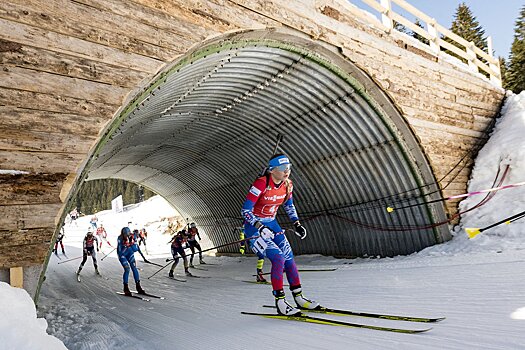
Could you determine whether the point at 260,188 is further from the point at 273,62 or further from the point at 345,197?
the point at 345,197

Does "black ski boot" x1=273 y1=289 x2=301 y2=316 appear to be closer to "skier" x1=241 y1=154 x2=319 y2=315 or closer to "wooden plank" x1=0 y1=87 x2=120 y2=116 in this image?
"skier" x1=241 y1=154 x2=319 y2=315

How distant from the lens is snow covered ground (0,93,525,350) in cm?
372

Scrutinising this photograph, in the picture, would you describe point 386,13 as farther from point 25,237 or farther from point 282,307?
point 25,237

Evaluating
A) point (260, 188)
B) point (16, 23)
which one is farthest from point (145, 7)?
point (260, 188)

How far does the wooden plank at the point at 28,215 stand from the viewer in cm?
439

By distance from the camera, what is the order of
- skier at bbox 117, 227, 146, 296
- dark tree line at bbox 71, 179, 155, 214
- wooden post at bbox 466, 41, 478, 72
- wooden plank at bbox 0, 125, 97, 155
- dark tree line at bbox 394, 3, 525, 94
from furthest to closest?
dark tree line at bbox 71, 179, 155, 214
dark tree line at bbox 394, 3, 525, 94
wooden post at bbox 466, 41, 478, 72
skier at bbox 117, 227, 146, 296
wooden plank at bbox 0, 125, 97, 155

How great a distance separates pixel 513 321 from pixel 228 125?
9.01 meters

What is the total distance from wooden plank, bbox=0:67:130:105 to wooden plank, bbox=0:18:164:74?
34cm

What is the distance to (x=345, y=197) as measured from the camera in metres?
11.1

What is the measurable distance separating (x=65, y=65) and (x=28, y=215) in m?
1.91

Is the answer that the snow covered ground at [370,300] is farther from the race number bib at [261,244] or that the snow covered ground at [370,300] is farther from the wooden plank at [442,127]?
the race number bib at [261,244]

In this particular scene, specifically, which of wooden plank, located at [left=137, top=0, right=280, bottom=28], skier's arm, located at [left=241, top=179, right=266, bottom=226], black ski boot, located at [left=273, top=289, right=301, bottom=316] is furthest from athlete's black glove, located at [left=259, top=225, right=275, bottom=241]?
wooden plank, located at [left=137, top=0, right=280, bottom=28]

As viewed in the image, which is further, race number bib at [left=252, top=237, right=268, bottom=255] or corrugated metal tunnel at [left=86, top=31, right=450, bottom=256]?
corrugated metal tunnel at [left=86, top=31, right=450, bottom=256]

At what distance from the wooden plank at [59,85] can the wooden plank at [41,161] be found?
0.76 meters
